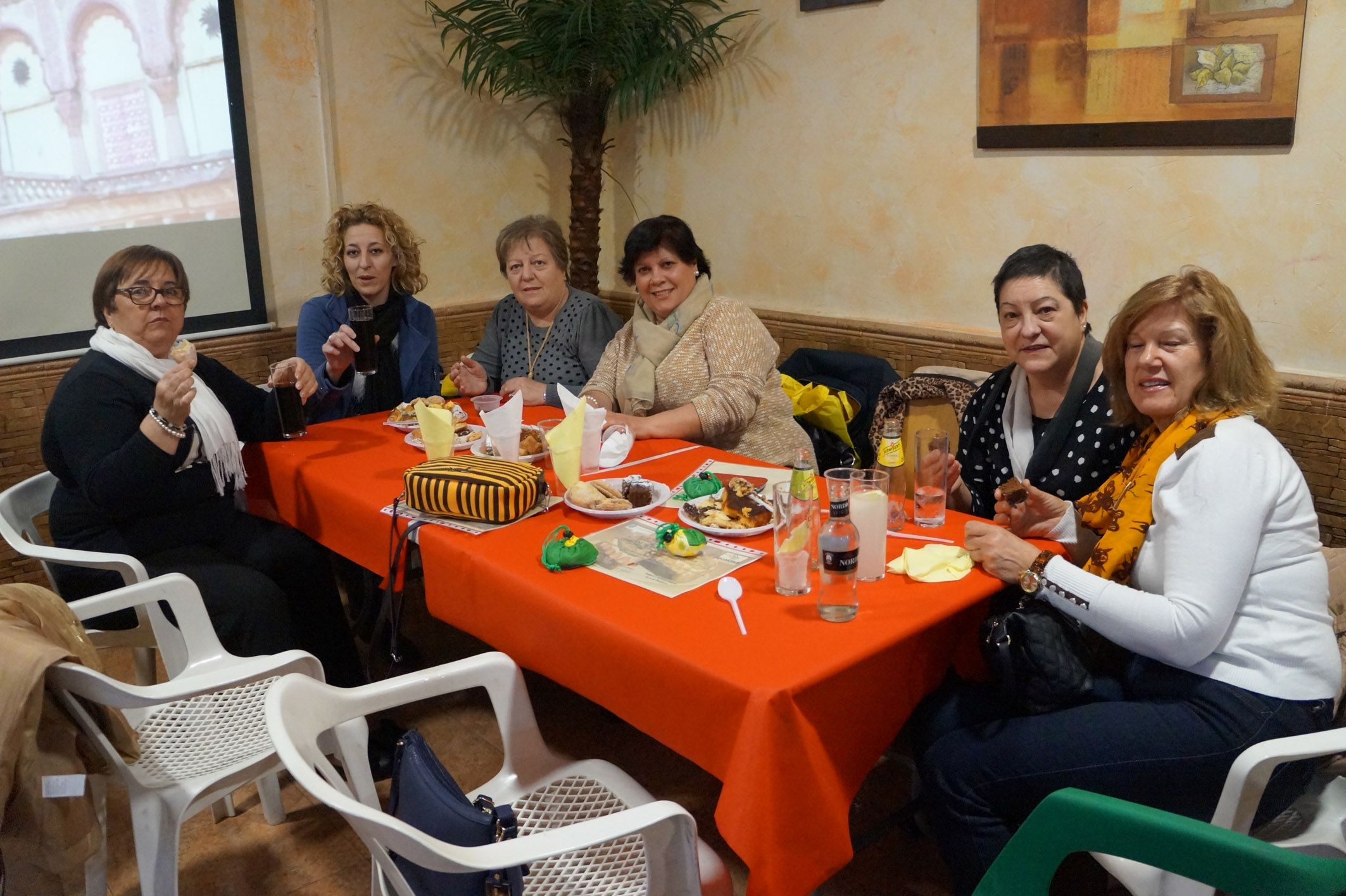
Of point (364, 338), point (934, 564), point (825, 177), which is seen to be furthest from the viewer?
point (825, 177)

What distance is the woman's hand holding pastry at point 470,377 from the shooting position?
3211 mm

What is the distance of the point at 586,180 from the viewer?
4.43m

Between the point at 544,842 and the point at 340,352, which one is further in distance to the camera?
the point at 340,352

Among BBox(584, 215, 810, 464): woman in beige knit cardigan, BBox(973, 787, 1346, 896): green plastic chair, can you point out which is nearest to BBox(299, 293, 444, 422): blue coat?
BBox(584, 215, 810, 464): woman in beige knit cardigan

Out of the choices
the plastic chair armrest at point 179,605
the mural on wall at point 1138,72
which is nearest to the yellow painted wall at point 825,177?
the mural on wall at point 1138,72

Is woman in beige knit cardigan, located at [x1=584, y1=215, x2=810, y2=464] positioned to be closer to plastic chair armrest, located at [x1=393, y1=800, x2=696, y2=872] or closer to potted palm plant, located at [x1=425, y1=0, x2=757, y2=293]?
potted palm plant, located at [x1=425, y1=0, x2=757, y2=293]

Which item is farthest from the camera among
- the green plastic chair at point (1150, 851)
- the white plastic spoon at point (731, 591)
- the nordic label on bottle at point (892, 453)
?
the nordic label on bottle at point (892, 453)

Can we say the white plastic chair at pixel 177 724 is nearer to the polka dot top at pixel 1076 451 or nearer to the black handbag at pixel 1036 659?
the black handbag at pixel 1036 659

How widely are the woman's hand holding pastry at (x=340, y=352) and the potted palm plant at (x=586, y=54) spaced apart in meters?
1.75

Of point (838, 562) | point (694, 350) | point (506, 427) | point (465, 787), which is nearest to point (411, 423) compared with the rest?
point (506, 427)

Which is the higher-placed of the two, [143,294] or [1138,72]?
[1138,72]

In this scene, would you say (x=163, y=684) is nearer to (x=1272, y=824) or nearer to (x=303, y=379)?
(x=303, y=379)

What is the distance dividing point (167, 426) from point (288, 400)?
42 cm

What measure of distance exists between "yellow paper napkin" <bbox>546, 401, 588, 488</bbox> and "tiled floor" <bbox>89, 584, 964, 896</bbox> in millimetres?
792
